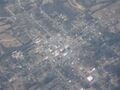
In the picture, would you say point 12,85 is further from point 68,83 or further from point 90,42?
point 90,42

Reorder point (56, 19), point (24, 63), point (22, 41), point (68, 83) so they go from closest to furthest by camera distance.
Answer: point (68, 83)
point (24, 63)
point (22, 41)
point (56, 19)

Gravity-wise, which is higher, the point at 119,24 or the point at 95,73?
the point at 119,24

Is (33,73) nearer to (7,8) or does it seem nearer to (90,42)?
(90,42)

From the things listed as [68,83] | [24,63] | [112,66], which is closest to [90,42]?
[112,66]

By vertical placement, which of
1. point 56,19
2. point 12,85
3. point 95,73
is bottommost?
point 12,85

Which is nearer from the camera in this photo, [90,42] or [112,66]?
[112,66]

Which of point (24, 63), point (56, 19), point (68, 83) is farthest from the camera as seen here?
point (56, 19)

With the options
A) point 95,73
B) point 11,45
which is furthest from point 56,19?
point 95,73
